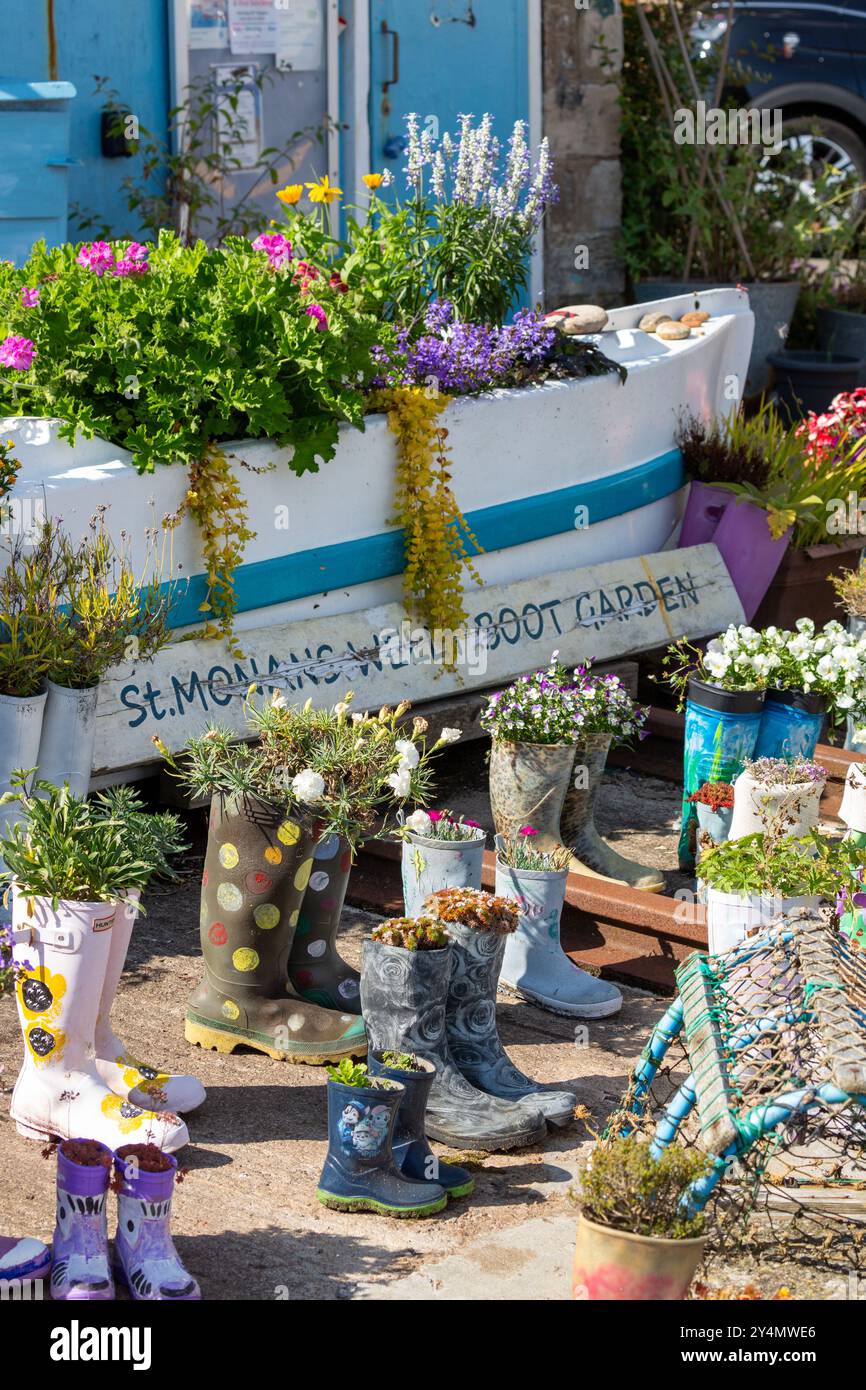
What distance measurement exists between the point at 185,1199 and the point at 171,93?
6302 millimetres

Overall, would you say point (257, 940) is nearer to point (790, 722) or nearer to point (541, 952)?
point (541, 952)

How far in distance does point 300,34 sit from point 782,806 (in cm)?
553

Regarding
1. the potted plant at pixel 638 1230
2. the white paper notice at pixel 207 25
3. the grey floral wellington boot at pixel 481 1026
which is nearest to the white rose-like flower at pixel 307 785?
the grey floral wellington boot at pixel 481 1026

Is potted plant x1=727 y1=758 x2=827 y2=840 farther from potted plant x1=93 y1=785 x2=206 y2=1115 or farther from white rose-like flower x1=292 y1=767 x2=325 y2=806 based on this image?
potted plant x1=93 y1=785 x2=206 y2=1115

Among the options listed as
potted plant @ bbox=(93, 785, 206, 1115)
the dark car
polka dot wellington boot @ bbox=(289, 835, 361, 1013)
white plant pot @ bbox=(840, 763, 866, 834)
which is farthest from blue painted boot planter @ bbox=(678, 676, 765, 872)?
the dark car

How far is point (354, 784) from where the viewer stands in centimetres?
470

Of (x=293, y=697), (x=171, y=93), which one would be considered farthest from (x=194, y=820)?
(x=171, y=93)

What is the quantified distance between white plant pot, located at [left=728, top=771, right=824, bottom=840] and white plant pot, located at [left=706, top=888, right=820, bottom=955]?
0.56 metres

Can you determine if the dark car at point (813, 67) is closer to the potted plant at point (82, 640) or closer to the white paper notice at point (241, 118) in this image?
the white paper notice at point (241, 118)

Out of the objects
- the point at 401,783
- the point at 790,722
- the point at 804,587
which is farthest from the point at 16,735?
the point at 804,587

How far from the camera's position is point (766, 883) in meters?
4.82

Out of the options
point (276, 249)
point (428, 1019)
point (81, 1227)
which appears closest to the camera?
point (81, 1227)

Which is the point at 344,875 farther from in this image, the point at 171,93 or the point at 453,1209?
the point at 171,93

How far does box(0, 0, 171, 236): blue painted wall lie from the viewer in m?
7.93
